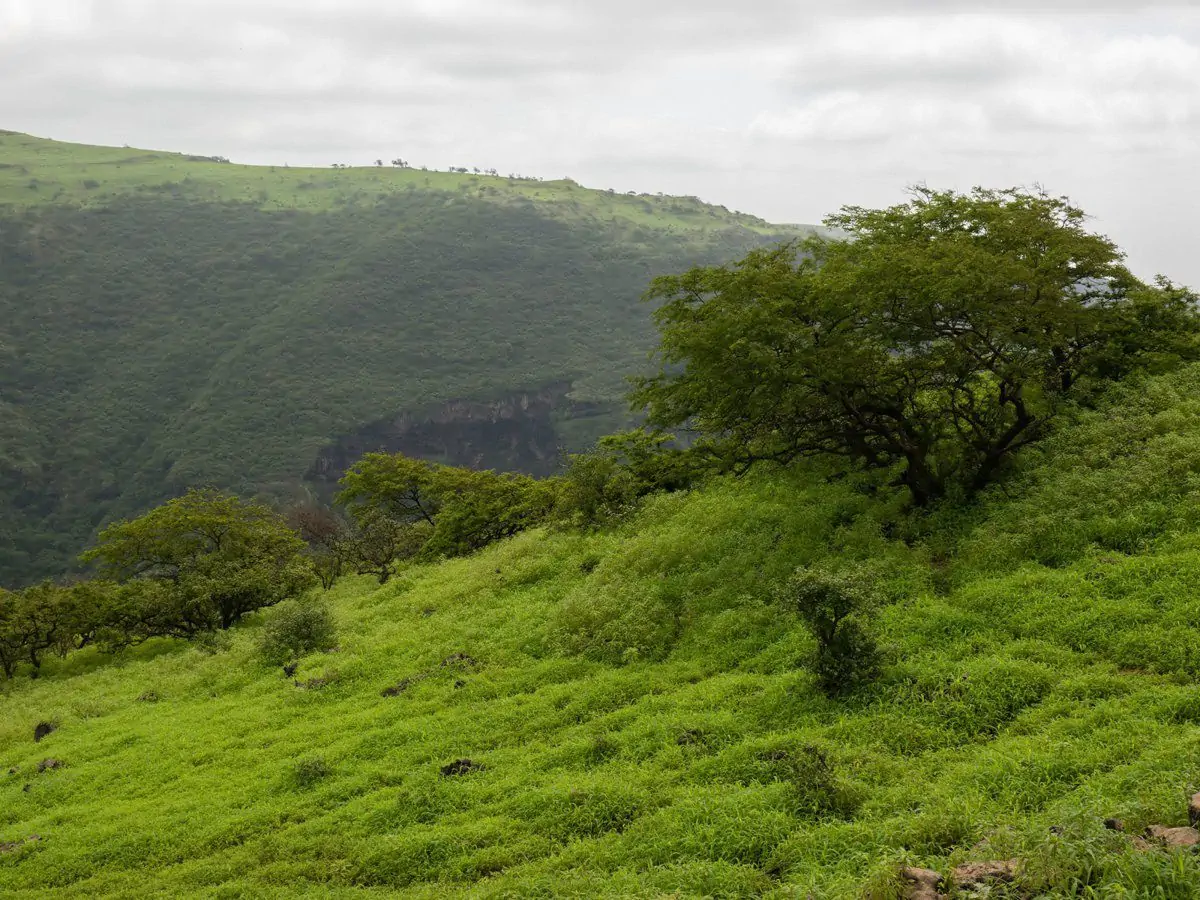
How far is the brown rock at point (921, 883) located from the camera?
8.66m

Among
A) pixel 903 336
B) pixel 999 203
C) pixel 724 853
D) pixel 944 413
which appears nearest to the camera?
pixel 724 853

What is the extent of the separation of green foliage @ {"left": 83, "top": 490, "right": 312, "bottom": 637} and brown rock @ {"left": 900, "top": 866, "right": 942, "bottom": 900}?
114 feet

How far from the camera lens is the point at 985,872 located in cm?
879

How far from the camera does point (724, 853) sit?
38.5 feet

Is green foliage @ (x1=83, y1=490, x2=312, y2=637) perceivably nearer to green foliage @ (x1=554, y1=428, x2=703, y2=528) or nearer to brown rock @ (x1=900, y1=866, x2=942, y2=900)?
→ green foliage @ (x1=554, y1=428, x2=703, y2=528)

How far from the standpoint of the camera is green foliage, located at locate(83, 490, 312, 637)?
38.1m

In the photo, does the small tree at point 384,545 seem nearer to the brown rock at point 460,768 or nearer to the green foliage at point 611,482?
the green foliage at point 611,482

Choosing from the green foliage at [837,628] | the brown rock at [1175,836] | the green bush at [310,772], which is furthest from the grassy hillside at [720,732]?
the green foliage at [837,628]

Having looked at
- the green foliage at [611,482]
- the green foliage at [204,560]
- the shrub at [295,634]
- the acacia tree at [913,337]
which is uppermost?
the acacia tree at [913,337]

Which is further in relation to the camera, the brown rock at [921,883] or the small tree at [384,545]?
the small tree at [384,545]

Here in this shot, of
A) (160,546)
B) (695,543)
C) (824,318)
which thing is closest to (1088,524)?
(824,318)

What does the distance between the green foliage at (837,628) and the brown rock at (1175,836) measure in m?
7.13

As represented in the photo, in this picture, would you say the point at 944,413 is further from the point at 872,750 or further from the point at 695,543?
the point at 872,750

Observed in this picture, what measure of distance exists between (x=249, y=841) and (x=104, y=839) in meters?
3.47
